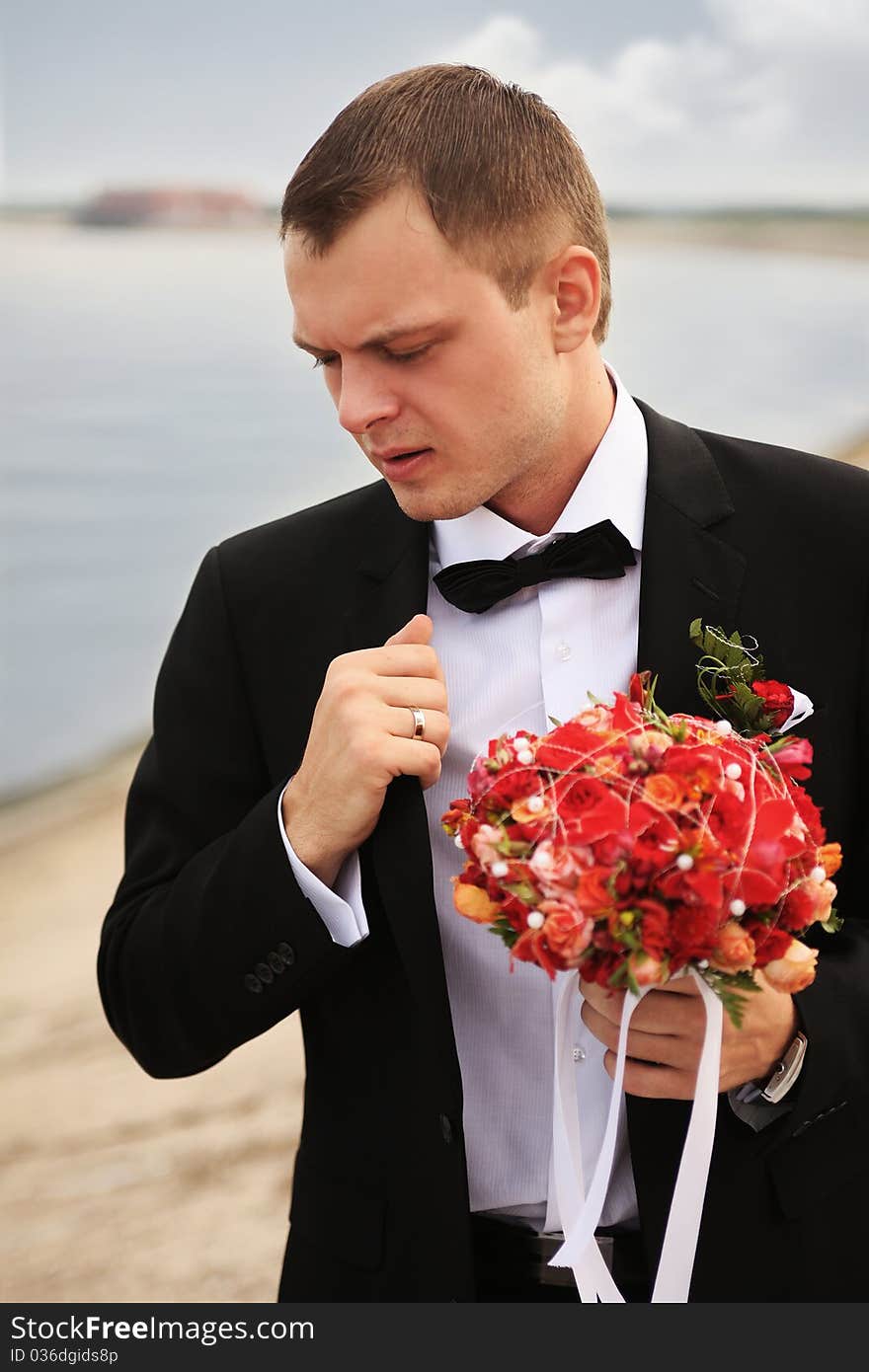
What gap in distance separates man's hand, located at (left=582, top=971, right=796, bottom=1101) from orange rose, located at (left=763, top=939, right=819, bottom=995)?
23 mm

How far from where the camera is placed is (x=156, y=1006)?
1592mm

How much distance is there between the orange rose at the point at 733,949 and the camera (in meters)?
1.15

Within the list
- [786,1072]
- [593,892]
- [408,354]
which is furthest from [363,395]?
[786,1072]

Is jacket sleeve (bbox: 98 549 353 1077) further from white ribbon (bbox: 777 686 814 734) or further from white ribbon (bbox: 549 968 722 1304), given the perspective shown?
white ribbon (bbox: 777 686 814 734)

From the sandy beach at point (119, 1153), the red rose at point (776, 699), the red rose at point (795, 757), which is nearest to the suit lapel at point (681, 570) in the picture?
the red rose at point (776, 699)

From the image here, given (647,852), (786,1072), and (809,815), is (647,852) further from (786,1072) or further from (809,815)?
(786,1072)

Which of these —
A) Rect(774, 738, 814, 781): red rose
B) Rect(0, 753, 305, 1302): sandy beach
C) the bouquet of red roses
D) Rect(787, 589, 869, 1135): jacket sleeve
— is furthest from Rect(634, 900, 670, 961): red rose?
Rect(0, 753, 305, 1302): sandy beach

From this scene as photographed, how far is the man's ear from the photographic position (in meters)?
1.53

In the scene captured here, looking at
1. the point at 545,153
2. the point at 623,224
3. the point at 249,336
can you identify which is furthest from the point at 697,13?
the point at 545,153

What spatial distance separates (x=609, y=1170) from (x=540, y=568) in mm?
665

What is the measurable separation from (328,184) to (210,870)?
753mm

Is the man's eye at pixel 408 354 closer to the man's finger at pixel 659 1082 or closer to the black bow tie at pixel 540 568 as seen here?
the black bow tie at pixel 540 568

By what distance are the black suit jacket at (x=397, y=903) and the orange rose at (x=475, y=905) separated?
0.79 ft
